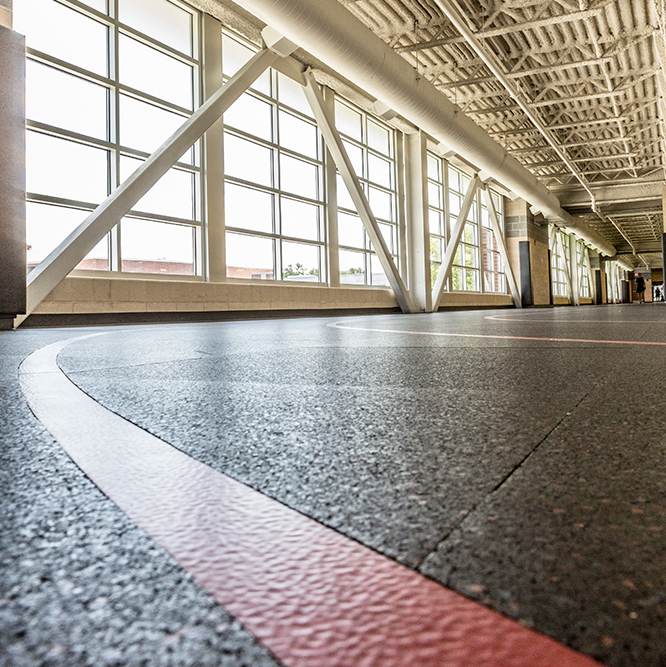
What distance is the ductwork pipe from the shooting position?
31.6 ft

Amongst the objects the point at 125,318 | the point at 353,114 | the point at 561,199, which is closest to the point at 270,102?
the point at 353,114

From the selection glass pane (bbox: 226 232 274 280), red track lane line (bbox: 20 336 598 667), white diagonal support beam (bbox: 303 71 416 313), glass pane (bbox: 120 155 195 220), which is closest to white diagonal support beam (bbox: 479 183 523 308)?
white diagonal support beam (bbox: 303 71 416 313)

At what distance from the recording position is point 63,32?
1071cm

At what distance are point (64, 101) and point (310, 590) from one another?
12140mm

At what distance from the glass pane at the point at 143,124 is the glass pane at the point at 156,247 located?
1.58 metres

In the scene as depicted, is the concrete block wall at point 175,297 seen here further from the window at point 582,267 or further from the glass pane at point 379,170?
the window at point 582,267

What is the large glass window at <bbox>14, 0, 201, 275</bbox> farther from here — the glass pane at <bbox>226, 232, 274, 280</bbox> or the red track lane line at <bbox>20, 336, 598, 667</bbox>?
the red track lane line at <bbox>20, 336, 598, 667</bbox>

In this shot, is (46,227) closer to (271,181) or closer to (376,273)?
(271,181)

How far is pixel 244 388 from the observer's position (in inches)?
81.4

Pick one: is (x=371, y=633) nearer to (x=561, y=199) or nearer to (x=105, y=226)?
(x=105, y=226)

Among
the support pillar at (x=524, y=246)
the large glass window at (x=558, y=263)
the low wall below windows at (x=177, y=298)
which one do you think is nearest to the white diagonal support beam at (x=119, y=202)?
the low wall below windows at (x=177, y=298)

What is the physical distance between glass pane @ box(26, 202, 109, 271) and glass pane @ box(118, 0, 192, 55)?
4.37 m

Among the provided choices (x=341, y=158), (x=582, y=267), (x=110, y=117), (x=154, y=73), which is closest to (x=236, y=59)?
(x=154, y=73)

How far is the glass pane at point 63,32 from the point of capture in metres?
10.1
